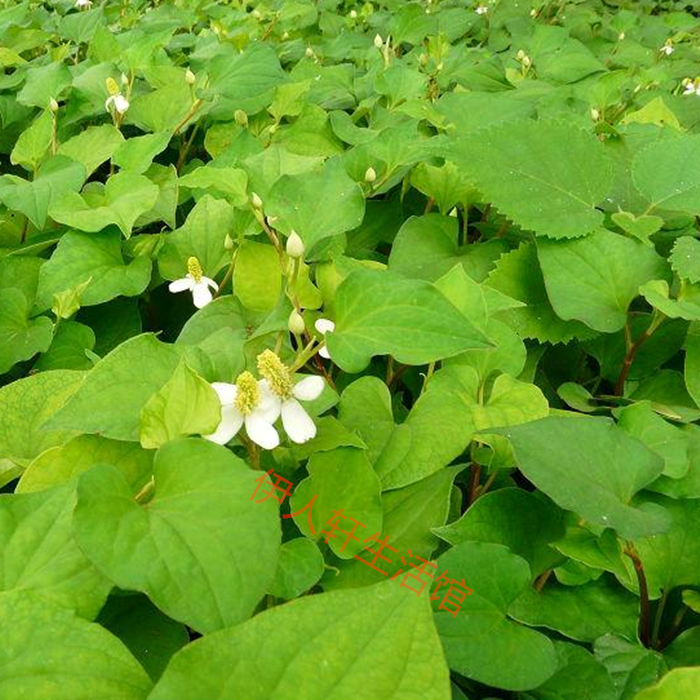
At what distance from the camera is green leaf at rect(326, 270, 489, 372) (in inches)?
24.4

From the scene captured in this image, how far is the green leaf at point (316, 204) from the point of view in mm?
816

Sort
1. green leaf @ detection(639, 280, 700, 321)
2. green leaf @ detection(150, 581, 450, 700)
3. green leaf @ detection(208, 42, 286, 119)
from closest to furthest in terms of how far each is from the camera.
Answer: green leaf @ detection(150, 581, 450, 700) → green leaf @ detection(639, 280, 700, 321) → green leaf @ detection(208, 42, 286, 119)

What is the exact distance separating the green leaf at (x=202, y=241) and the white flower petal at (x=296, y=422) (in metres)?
0.36

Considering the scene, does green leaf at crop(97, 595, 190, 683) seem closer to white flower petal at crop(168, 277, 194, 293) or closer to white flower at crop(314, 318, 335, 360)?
white flower at crop(314, 318, 335, 360)

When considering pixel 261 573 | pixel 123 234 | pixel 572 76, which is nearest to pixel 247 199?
pixel 123 234

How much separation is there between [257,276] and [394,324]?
273 mm

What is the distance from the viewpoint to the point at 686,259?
844 mm

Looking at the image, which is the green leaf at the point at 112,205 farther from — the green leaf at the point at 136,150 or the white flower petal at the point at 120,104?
the white flower petal at the point at 120,104

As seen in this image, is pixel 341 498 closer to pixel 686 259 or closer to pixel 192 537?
pixel 192 537

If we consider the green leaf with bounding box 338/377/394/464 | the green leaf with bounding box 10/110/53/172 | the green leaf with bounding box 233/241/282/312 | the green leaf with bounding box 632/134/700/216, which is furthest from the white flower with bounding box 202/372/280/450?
the green leaf with bounding box 10/110/53/172

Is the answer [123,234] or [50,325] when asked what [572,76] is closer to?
[123,234]

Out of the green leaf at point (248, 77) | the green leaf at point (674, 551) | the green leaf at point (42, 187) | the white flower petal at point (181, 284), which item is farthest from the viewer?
the green leaf at point (248, 77)

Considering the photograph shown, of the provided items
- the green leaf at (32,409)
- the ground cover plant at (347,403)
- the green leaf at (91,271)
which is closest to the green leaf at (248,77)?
the ground cover plant at (347,403)

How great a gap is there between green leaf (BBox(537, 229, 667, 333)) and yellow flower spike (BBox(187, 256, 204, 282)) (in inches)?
15.9
